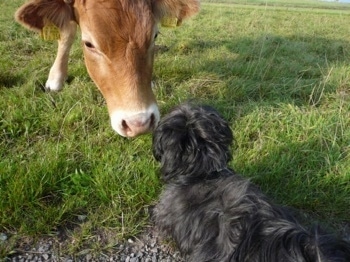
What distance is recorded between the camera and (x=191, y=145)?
1964mm

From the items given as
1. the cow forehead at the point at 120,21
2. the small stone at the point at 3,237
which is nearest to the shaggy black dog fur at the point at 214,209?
the cow forehead at the point at 120,21

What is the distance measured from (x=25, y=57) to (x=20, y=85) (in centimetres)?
87

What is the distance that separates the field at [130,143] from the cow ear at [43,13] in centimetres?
66

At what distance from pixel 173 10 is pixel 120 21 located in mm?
865

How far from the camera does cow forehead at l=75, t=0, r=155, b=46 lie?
7.70 feet

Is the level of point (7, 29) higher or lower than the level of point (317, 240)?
lower

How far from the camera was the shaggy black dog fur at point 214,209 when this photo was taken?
1317mm

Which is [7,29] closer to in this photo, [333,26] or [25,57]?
[25,57]

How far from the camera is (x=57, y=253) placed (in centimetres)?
193

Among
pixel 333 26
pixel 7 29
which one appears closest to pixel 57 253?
pixel 7 29

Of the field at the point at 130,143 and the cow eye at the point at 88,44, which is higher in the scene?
the cow eye at the point at 88,44

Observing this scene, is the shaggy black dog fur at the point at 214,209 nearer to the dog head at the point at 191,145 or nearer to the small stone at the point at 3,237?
the dog head at the point at 191,145

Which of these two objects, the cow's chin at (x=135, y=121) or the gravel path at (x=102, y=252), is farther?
the cow's chin at (x=135, y=121)

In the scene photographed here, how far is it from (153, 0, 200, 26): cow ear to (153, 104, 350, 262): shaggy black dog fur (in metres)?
1.23
